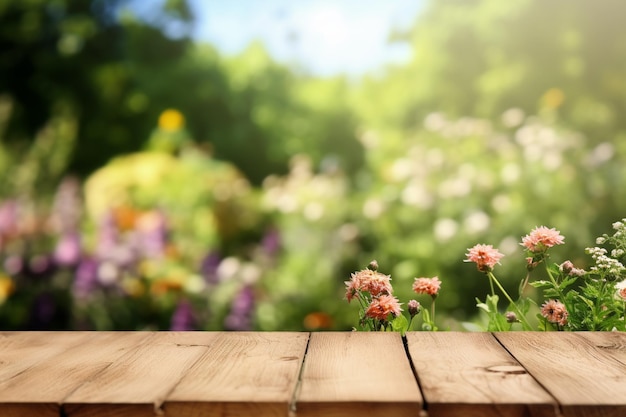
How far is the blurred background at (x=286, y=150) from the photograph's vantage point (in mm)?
3785

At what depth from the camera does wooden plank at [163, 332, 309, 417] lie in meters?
1.05

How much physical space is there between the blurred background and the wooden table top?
213cm

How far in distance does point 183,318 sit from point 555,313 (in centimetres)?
218

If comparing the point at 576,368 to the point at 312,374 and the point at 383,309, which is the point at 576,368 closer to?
the point at 312,374

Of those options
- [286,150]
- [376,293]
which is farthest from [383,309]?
[286,150]

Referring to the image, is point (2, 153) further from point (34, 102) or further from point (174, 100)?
point (174, 100)

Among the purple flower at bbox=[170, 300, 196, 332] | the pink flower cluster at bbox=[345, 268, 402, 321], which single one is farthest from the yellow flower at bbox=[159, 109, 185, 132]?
the pink flower cluster at bbox=[345, 268, 402, 321]

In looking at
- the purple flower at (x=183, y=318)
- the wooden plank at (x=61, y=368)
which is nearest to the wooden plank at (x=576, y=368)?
the wooden plank at (x=61, y=368)

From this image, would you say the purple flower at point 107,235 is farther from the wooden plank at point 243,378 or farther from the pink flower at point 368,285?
the wooden plank at point 243,378

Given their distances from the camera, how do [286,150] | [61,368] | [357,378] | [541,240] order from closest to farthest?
[357,378]
[61,368]
[541,240]
[286,150]

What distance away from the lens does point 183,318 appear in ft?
12.1

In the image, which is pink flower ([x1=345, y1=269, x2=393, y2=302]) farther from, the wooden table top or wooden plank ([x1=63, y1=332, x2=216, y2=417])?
wooden plank ([x1=63, y1=332, x2=216, y2=417])

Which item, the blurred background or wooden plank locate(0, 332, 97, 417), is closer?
wooden plank locate(0, 332, 97, 417)

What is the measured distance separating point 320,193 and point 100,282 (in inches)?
44.3
